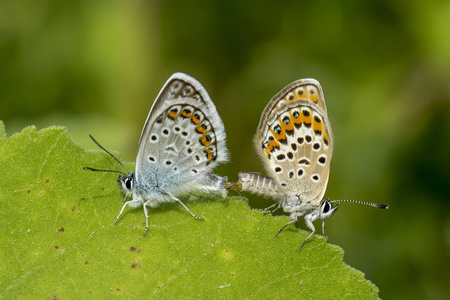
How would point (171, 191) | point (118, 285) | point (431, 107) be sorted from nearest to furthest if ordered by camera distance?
point (118, 285) → point (171, 191) → point (431, 107)

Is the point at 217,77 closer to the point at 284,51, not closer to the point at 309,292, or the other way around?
the point at 284,51

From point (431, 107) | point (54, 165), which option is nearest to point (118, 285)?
point (54, 165)

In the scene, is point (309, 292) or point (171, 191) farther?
point (171, 191)

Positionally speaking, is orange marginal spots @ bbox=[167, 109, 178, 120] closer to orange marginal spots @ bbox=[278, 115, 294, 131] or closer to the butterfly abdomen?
the butterfly abdomen

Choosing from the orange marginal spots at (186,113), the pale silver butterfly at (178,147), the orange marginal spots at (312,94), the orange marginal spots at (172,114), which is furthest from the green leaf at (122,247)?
the orange marginal spots at (312,94)

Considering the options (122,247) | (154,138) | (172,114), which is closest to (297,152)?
(172,114)

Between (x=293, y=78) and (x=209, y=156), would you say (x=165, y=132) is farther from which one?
(x=293, y=78)
